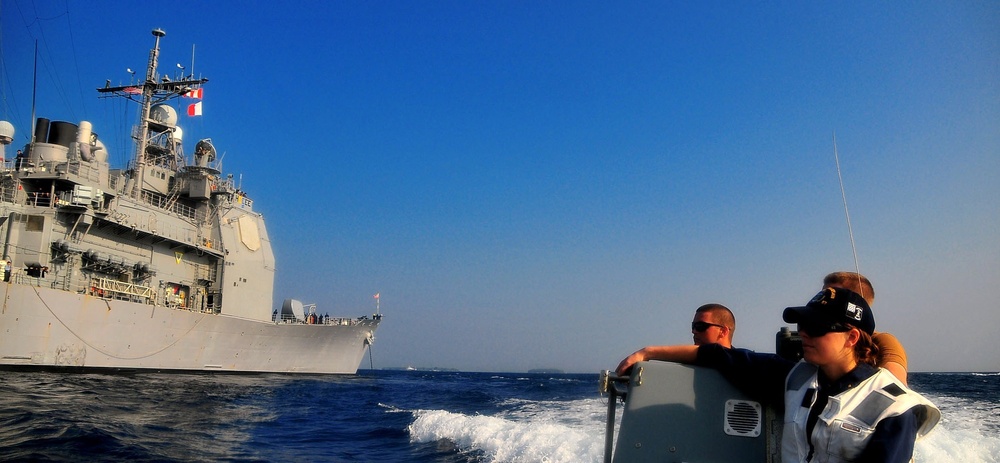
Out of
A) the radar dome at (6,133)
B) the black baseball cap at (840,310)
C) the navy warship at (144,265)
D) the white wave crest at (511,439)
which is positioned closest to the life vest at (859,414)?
the black baseball cap at (840,310)

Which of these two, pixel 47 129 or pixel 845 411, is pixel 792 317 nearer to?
pixel 845 411

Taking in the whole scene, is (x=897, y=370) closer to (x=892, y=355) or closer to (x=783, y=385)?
(x=892, y=355)

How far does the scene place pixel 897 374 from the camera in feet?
8.05

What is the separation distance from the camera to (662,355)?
117 inches

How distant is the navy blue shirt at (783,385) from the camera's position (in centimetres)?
207

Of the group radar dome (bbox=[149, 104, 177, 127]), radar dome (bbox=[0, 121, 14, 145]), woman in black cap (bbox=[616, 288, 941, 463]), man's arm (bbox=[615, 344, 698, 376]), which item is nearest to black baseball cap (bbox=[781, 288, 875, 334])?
woman in black cap (bbox=[616, 288, 941, 463])

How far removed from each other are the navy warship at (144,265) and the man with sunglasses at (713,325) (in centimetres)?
2623

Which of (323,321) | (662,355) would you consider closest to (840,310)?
(662,355)

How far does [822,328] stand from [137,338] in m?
29.8

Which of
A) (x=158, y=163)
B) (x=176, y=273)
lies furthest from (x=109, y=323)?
(x=158, y=163)

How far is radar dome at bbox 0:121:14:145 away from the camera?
2786 centimetres

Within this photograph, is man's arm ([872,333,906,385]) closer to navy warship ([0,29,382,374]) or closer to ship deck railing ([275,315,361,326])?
navy warship ([0,29,382,374])

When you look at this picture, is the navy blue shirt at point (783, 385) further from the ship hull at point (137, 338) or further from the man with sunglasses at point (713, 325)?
Result: the ship hull at point (137, 338)

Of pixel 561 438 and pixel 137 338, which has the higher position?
pixel 137 338
